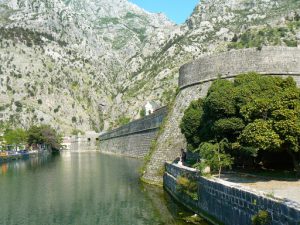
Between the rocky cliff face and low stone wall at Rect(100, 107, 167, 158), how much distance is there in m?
29.2

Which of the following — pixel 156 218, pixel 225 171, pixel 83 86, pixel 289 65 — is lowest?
pixel 156 218

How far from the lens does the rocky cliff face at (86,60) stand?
13725 cm

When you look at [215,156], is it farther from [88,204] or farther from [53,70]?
[53,70]

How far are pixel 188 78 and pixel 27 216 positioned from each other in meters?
18.1

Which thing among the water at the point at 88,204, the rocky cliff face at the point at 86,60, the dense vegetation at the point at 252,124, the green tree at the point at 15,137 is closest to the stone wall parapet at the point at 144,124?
the water at the point at 88,204

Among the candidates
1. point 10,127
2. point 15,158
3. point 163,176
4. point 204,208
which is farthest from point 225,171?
point 10,127

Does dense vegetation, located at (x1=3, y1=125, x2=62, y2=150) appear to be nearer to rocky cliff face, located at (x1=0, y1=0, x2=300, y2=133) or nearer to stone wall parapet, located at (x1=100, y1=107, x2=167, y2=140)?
rocky cliff face, located at (x1=0, y1=0, x2=300, y2=133)

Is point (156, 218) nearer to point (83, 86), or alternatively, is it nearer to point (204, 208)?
point (204, 208)

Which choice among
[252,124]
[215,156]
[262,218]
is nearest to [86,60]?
[215,156]

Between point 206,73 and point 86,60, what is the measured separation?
158 m

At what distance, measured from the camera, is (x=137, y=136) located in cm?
7550

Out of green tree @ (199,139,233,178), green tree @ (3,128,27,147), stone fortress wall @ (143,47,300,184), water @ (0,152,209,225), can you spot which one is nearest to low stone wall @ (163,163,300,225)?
green tree @ (199,139,233,178)

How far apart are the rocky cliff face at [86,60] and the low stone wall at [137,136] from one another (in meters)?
29.2

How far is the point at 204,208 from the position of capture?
19406 mm
